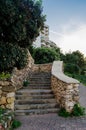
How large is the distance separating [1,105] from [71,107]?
2.71 m

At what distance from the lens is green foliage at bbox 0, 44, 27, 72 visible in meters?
12.0

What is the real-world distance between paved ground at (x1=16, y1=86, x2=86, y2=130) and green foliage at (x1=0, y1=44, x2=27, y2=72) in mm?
3097

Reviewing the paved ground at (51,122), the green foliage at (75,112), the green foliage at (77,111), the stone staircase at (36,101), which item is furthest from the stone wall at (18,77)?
the green foliage at (77,111)

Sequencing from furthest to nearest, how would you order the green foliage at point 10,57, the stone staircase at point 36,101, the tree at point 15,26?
the green foliage at point 10,57
the tree at point 15,26
the stone staircase at point 36,101

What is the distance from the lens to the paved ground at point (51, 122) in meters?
8.48

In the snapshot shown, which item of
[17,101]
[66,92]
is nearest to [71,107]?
[66,92]

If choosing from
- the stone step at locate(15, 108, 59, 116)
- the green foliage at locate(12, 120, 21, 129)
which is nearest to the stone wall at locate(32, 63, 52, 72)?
the stone step at locate(15, 108, 59, 116)

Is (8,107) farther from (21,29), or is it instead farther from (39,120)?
(21,29)

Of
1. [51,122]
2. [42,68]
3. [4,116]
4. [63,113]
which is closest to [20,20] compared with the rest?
[63,113]

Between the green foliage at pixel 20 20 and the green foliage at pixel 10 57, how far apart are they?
0.43 metres

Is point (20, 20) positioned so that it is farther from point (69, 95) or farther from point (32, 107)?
point (69, 95)

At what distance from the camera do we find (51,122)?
912 cm

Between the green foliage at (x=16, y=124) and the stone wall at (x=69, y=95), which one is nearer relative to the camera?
the green foliage at (x=16, y=124)

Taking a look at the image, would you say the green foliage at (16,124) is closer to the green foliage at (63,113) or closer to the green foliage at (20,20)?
the green foliage at (63,113)
